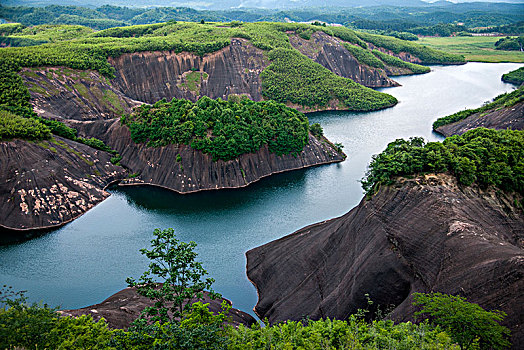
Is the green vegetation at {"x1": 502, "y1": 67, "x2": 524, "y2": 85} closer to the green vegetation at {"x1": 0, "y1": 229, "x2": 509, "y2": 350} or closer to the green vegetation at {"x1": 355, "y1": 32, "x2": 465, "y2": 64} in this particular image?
the green vegetation at {"x1": 355, "y1": 32, "x2": 465, "y2": 64}

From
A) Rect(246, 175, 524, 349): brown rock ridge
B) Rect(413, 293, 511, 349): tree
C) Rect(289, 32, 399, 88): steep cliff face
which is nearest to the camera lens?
Rect(413, 293, 511, 349): tree

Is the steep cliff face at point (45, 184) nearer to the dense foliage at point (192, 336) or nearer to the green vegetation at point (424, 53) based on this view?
the dense foliage at point (192, 336)

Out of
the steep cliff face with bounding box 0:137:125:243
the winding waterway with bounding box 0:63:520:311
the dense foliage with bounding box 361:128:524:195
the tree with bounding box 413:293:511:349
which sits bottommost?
the winding waterway with bounding box 0:63:520:311

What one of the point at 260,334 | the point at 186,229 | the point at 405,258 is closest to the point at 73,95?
the point at 186,229

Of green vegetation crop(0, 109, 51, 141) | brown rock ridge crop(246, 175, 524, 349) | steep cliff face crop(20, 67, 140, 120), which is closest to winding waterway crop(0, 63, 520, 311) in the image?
brown rock ridge crop(246, 175, 524, 349)

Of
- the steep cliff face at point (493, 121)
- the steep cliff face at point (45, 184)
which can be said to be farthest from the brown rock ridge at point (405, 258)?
the steep cliff face at point (493, 121)
